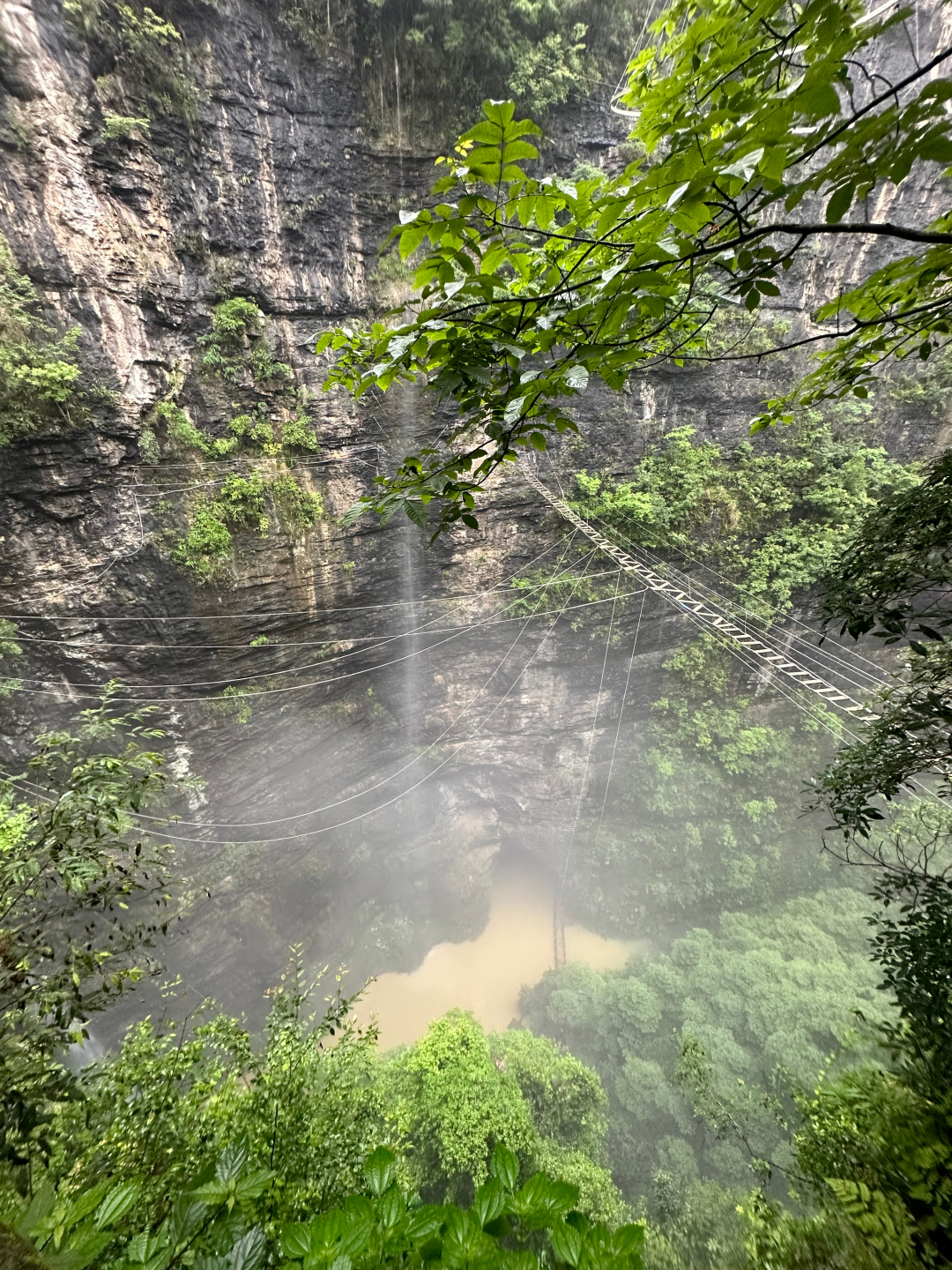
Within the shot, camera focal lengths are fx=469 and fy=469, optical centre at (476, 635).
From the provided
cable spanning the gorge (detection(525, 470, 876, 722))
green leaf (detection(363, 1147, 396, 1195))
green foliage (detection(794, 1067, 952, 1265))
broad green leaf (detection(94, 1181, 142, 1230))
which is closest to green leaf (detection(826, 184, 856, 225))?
green leaf (detection(363, 1147, 396, 1195))

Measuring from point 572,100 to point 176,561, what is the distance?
771 centimetres

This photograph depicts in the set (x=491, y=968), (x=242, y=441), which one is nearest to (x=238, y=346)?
(x=242, y=441)

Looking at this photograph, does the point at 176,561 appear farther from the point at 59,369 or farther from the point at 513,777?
the point at 513,777

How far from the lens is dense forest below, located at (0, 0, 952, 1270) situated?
2.64 ft

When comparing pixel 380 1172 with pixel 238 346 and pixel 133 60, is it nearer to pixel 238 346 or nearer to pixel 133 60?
pixel 238 346

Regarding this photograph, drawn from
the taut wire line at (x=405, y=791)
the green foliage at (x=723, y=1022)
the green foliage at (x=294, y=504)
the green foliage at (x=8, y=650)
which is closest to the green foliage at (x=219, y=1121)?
the green foliage at (x=723, y=1022)

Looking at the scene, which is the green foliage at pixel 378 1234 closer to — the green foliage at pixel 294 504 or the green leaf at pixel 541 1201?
the green leaf at pixel 541 1201

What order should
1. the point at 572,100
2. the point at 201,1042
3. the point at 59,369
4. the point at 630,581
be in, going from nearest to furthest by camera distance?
the point at 201,1042 < the point at 59,369 < the point at 572,100 < the point at 630,581

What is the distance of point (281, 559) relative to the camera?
20.7ft

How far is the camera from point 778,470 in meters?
7.05

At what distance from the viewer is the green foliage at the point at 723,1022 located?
196 inches

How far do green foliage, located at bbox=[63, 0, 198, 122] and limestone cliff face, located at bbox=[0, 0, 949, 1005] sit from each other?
0.46 ft

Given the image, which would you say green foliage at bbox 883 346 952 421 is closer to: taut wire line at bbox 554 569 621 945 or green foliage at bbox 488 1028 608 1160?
taut wire line at bbox 554 569 621 945

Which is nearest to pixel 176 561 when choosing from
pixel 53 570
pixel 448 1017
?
pixel 53 570
